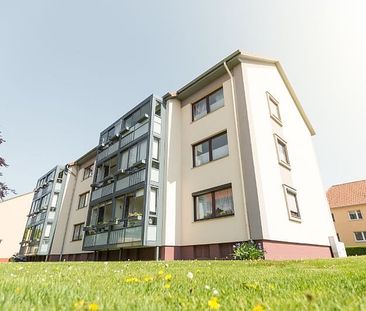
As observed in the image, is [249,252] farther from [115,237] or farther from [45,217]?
[45,217]

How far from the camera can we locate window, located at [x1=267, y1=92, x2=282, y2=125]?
1584cm

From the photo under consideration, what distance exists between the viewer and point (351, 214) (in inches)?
1508

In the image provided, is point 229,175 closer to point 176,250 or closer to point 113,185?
point 176,250

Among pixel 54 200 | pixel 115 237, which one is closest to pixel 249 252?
pixel 115 237

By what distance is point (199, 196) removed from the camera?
582 inches

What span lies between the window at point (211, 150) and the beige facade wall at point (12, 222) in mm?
36725

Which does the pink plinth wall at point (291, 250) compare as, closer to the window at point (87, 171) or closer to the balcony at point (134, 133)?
the balcony at point (134, 133)

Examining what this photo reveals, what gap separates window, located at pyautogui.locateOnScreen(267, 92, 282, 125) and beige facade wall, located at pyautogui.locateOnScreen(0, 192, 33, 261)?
41133 mm

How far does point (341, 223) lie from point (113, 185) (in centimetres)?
3759

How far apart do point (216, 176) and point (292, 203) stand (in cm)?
469

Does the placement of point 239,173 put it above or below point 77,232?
above

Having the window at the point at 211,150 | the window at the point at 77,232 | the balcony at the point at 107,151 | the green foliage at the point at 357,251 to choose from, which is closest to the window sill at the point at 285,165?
the window at the point at 211,150

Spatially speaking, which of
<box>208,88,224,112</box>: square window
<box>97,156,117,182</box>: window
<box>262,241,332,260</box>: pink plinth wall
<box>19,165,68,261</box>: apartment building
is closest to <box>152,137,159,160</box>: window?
<box>208,88,224,112</box>: square window

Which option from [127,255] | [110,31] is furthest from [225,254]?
[110,31]
